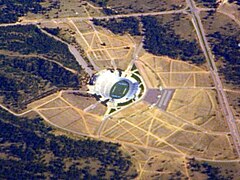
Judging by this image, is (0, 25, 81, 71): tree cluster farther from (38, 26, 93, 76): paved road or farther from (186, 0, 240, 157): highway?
(186, 0, 240, 157): highway

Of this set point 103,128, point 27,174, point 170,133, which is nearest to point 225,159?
point 170,133

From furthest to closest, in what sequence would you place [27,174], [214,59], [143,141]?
[214,59] < [143,141] < [27,174]

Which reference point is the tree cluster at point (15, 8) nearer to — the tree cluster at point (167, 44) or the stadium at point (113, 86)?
the tree cluster at point (167, 44)

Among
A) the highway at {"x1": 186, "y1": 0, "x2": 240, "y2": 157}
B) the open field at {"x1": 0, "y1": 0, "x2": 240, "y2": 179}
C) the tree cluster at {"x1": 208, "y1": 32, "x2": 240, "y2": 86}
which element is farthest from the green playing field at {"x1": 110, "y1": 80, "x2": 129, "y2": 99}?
the tree cluster at {"x1": 208, "y1": 32, "x2": 240, "y2": 86}

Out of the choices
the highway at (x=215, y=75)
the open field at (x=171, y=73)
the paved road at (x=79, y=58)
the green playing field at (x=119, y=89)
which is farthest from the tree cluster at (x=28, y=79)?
the highway at (x=215, y=75)

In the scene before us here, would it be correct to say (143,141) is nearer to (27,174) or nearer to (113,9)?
(27,174)

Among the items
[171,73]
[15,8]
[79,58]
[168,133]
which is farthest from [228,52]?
[15,8]

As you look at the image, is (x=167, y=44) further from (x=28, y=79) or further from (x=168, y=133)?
(x=28, y=79)
